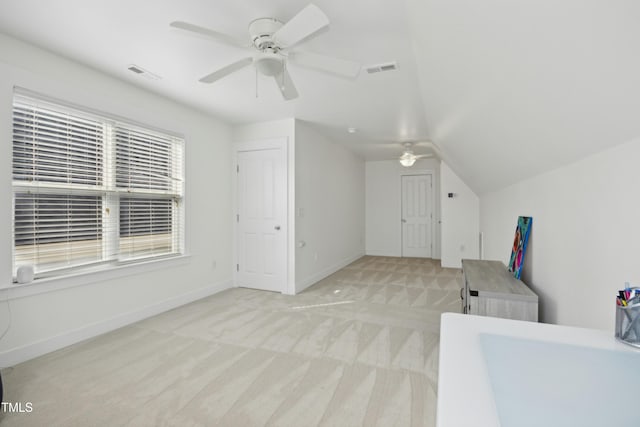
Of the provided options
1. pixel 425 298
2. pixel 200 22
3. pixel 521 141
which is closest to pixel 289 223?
pixel 425 298

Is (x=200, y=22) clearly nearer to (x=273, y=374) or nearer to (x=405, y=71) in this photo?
(x=405, y=71)

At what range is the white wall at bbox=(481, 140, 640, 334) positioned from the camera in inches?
43.0

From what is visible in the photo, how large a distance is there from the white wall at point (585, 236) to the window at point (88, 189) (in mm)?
3609

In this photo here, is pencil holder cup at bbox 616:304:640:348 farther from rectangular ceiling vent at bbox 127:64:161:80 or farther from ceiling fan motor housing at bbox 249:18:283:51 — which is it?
rectangular ceiling vent at bbox 127:64:161:80

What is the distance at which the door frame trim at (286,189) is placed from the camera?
413cm

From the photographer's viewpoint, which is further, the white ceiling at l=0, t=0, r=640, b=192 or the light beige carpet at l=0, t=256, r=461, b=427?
the light beige carpet at l=0, t=256, r=461, b=427

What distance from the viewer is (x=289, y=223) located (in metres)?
4.13

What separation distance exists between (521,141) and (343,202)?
4.26 metres

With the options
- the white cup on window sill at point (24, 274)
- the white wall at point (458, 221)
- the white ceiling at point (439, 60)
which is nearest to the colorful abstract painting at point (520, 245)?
the white ceiling at point (439, 60)

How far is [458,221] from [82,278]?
19.3ft

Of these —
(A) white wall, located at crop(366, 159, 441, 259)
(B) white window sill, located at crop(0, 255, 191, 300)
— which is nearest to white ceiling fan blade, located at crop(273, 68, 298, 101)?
(B) white window sill, located at crop(0, 255, 191, 300)

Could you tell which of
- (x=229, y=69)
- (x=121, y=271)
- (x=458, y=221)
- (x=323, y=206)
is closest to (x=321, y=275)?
(x=323, y=206)

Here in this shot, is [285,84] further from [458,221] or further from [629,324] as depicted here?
[458,221]

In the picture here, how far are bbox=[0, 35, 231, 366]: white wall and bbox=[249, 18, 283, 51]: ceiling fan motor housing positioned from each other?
179 centimetres
